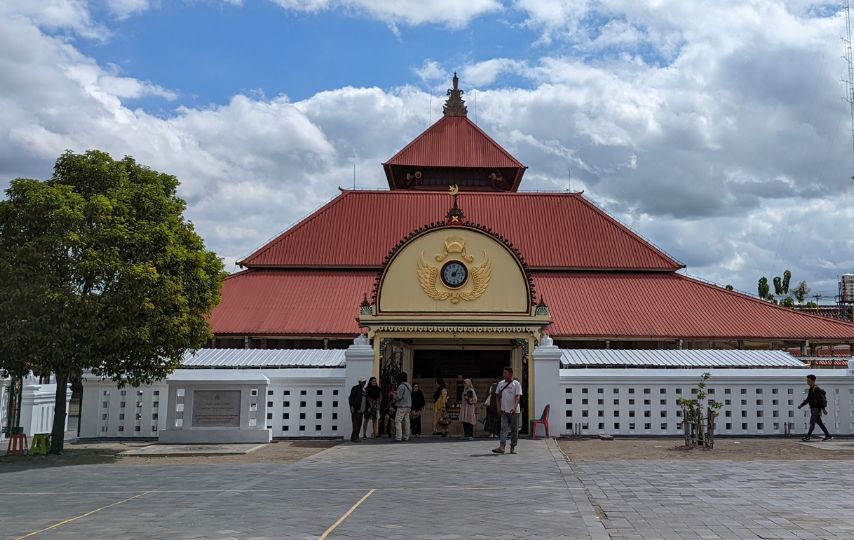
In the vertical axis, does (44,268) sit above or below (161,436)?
above

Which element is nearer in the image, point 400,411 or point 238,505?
point 238,505

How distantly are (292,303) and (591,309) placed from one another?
10.1 m

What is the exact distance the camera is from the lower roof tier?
1053 inches

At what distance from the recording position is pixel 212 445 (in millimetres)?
16844

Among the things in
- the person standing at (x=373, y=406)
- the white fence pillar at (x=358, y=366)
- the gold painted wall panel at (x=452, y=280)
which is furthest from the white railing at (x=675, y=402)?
the white fence pillar at (x=358, y=366)

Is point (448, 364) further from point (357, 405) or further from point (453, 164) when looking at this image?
point (453, 164)

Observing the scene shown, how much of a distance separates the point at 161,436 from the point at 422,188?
73.6ft

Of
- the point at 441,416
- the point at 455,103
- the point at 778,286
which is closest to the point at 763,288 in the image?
the point at 778,286

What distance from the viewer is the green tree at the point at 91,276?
14664 mm

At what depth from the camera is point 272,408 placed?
1838 centimetres

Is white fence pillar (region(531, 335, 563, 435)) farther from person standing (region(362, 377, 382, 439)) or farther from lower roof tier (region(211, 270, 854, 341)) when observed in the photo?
lower roof tier (region(211, 270, 854, 341))

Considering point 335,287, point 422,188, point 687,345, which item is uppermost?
point 422,188

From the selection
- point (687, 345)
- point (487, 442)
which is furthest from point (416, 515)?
point (687, 345)

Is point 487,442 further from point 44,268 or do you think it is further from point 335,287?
point 335,287
